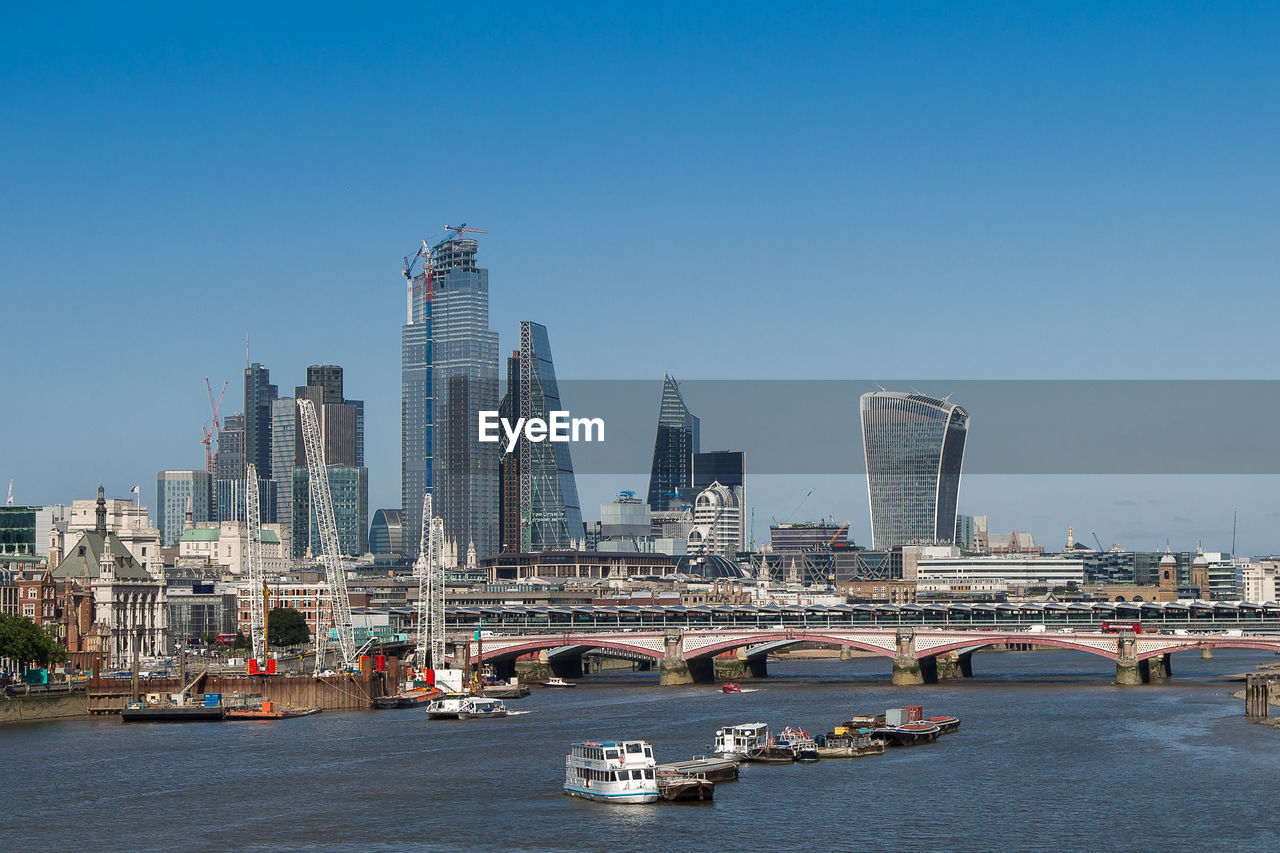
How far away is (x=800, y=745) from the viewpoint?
93.4 metres

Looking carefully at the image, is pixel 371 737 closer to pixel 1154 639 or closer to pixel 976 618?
pixel 1154 639

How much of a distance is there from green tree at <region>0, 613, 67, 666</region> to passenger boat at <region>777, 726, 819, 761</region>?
57035 mm

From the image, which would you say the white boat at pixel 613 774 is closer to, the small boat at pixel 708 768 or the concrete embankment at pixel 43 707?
the small boat at pixel 708 768

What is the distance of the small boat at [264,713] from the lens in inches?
4749

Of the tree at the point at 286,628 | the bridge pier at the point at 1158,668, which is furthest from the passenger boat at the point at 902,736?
the tree at the point at 286,628

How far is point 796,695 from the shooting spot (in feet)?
445

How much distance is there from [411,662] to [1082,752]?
274 feet

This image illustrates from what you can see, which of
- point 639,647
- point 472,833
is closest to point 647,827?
point 472,833

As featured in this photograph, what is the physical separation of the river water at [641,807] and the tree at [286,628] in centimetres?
6229

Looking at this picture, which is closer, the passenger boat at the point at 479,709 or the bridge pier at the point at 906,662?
the passenger boat at the point at 479,709

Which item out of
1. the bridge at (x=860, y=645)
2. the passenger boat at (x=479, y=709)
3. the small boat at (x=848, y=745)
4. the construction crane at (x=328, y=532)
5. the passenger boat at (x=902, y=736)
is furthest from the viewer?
the construction crane at (x=328, y=532)

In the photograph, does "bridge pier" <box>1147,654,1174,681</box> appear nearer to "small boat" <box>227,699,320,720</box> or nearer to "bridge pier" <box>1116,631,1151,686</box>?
"bridge pier" <box>1116,631,1151,686</box>

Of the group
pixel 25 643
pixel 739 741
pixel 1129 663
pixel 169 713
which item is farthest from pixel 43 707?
pixel 1129 663

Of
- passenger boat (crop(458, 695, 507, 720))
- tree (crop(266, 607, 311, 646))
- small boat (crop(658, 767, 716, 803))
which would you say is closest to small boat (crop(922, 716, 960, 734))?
small boat (crop(658, 767, 716, 803))
